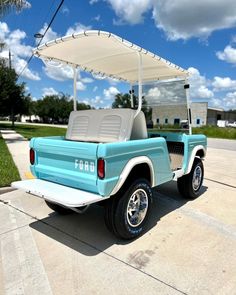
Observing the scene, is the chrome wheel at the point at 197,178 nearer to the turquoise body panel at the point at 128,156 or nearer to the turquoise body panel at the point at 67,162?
the turquoise body panel at the point at 128,156

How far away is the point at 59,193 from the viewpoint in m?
3.49

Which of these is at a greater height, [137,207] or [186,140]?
[186,140]

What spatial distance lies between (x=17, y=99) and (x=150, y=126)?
22090mm

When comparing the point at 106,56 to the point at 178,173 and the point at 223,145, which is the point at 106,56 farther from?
the point at 223,145

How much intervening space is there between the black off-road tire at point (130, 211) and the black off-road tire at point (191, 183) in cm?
171

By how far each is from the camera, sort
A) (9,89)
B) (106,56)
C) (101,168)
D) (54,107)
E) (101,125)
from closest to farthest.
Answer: (101,168) → (101,125) → (106,56) → (9,89) → (54,107)

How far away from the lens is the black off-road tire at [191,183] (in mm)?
5582

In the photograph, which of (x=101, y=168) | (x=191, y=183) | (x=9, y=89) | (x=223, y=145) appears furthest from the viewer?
(x=9, y=89)

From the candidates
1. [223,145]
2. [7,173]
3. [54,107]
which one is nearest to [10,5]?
[7,173]

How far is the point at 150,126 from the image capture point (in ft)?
18.2

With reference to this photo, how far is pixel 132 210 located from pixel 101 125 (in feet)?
4.75

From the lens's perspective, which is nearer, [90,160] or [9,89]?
[90,160]

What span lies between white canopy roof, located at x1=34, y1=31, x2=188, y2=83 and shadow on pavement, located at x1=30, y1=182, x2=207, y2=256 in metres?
2.59

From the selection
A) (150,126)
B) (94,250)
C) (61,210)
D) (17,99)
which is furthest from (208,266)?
(17,99)
